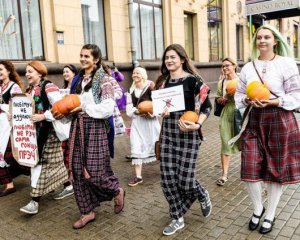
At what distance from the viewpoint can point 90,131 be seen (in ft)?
11.8

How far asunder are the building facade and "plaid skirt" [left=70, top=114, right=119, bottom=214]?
4.99m

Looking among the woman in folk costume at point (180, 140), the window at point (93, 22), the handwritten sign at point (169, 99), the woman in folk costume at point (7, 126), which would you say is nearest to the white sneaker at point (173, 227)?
the woman in folk costume at point (180, 140)

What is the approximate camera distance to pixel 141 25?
12711 mm

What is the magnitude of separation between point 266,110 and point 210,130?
20.9 feet

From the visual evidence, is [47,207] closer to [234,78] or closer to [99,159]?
[99,159]

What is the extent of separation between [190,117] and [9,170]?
312 centimetres

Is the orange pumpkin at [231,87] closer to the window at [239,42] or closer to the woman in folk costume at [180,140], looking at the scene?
the woman in folk costume at [180,140]

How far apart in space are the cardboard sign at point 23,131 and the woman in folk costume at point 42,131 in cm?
7

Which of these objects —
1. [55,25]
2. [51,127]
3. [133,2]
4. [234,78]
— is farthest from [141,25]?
[51,127]

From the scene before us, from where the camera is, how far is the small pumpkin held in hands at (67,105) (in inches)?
135

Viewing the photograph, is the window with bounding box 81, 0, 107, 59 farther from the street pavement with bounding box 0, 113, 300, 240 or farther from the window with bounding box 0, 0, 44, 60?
the street pavement with bounding box 0, 113, 300, 240

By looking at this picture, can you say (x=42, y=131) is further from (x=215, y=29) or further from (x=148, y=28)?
(x=215, y=29)

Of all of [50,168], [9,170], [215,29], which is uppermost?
[215,29]

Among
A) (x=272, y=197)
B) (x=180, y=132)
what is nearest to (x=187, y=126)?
(x=180, y=132)
